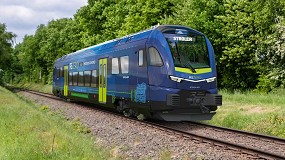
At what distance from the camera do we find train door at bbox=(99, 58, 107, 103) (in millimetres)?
18078

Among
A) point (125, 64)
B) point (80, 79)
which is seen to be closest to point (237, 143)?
point (125, 64)

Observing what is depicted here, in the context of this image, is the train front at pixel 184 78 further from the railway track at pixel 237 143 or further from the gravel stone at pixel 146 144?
the gravel stone at pixel 146 144

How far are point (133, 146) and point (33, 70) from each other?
86.2m

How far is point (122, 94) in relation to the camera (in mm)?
15852

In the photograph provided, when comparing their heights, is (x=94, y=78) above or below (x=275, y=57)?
below

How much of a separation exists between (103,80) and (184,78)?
6.05 meters

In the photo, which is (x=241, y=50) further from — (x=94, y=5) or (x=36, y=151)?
(x=94, y=5)

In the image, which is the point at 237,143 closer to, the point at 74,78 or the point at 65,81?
the point at 74,78

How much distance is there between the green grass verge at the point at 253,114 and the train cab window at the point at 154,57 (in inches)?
156

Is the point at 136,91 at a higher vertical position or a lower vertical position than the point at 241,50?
lower

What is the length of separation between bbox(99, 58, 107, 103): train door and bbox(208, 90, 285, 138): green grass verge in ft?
17.3

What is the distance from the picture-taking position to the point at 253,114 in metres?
15.1

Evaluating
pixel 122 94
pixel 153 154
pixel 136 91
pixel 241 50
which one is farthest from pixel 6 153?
pixel 241 50

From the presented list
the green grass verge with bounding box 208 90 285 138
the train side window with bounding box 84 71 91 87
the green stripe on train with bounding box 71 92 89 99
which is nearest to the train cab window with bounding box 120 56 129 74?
the green grass verge with bounding box 208 90 285 138
